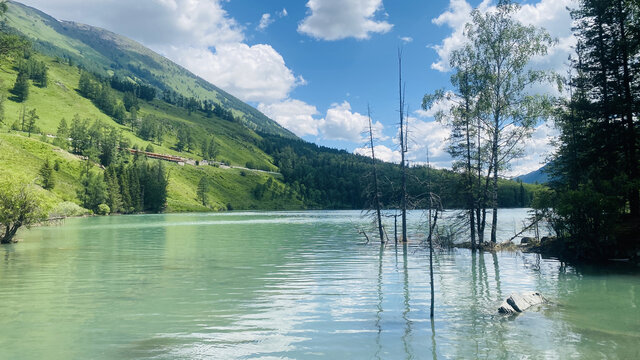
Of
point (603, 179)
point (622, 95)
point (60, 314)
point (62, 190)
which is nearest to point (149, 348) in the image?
point (60, 314)

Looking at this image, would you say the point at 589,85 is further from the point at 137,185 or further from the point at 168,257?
the point at 137,185

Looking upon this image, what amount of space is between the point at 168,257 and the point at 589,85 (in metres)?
43.7

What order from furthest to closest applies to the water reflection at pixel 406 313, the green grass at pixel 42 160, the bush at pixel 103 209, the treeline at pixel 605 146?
the bush at pixel 103 209 → the green grass at pixel 42 160 → the treeline at pixel 605 146 → the water reflection at pixel 406 313

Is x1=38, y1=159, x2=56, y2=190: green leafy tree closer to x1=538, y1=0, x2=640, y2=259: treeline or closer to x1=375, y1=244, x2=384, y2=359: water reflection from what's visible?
x1=375, y1=244, x2=384, y2=359: water reflection

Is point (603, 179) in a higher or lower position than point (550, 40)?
lower

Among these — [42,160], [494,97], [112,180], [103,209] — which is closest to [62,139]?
[42,160]

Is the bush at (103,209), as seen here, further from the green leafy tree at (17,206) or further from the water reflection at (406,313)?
the water reflection at (406,313)

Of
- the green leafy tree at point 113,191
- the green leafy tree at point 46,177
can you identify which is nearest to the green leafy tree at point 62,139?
the green leafy tree at point 113,191

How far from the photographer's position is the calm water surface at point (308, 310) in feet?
42.3

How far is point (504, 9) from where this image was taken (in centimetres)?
3888

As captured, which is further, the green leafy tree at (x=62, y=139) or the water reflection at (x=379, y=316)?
the green leafy tree at (x=62, y=139)

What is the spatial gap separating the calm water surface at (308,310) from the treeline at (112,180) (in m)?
134

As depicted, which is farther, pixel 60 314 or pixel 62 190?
pixel 62 190

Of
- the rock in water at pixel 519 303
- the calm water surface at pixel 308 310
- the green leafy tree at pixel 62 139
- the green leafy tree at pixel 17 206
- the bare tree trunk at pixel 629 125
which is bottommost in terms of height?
the calm water surface at pixel 308 310
